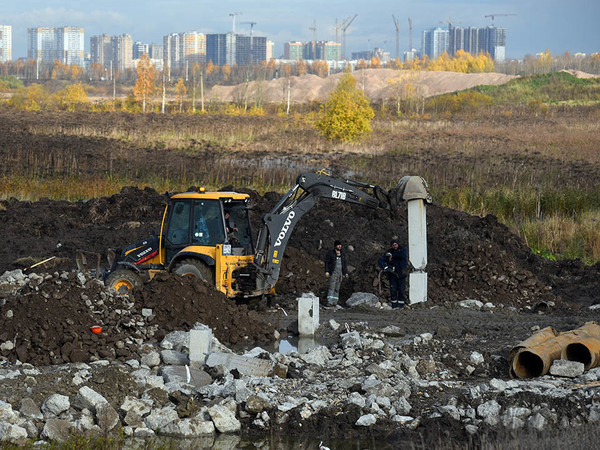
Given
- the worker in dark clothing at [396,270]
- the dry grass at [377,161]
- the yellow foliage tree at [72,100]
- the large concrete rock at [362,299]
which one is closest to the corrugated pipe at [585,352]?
the worker in dark clothing at [396,270]

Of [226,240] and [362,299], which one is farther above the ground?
[226,240]

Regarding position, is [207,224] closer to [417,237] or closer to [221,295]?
[221,295]

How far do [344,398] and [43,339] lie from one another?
4469 mm

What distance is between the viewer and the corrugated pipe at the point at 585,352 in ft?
33.2

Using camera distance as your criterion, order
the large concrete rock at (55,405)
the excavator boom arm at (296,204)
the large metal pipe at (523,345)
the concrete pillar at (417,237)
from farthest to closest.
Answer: the concrete pillar at (417,237) → the excavator boom arm at (296,204) → the large metal pipe at (523,345) → the large concrete rock at (55,405)

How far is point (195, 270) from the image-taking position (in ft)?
44.7

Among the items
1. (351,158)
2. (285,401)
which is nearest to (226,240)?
(285,401)

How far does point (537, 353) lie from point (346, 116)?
34987 millimetres

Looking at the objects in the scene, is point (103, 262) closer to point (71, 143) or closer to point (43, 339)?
point (43, 339)

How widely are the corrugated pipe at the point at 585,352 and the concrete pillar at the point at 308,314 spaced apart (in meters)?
3.96

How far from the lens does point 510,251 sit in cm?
1795

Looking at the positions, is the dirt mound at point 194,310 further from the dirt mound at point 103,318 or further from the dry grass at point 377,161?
the dry grass at point 377,161

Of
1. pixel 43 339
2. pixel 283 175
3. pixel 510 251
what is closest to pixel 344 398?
pixel 43 339

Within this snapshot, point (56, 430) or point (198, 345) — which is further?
point (198, 345)
